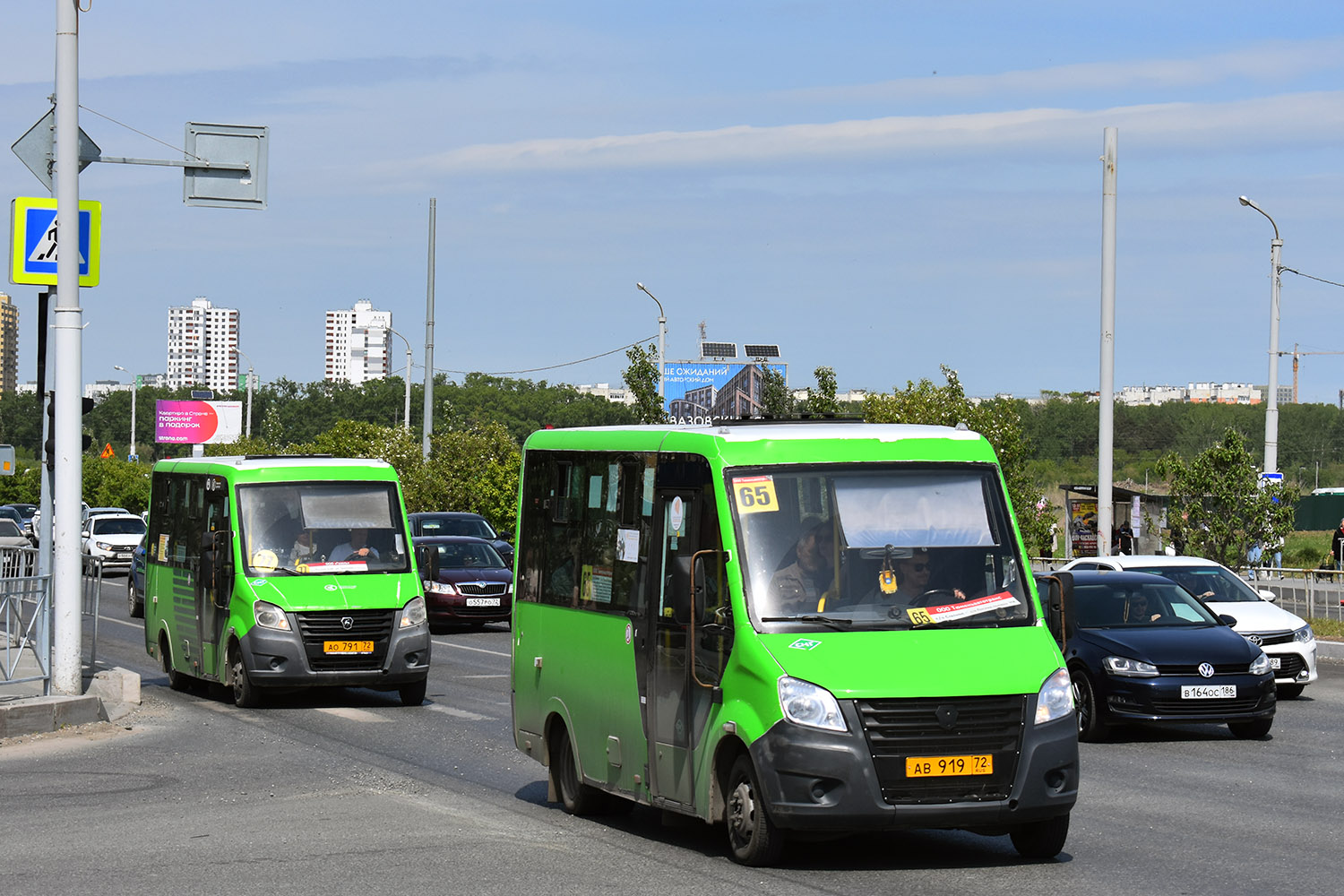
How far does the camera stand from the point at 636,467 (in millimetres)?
9891

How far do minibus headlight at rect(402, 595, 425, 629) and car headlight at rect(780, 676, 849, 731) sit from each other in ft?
32.4

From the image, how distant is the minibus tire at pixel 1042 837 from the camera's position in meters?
8.73

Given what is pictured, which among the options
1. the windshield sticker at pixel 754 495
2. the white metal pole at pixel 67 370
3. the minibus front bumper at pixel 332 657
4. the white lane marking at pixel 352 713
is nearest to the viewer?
the windshield sticker at pixel 754 495

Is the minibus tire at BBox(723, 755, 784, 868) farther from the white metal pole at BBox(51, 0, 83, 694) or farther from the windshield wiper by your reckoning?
the white metal pole at BBox(51, 0, 83, 694)

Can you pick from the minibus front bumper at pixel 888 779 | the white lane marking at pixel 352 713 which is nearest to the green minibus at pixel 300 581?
the white lane marking at pixel 352 713

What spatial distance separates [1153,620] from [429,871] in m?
9.31

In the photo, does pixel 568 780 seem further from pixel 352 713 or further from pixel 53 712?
pixel 352 713

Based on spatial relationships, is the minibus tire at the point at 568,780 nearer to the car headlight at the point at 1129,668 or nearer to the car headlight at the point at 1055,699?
the car headlight at the point at 1055,699

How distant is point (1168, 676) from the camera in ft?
48.0

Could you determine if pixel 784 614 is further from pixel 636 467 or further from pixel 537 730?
pixel 537 730

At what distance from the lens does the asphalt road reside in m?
8.34

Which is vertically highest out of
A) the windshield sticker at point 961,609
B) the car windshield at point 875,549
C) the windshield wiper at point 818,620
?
the car windshield at point 875,549

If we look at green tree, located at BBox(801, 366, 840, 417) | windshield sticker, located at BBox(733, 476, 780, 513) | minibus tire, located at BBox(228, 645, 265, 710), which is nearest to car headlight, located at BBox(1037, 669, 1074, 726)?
windshield sticker, located at BBox(733, 476, 780, 513)

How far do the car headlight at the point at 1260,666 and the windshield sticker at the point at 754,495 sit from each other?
7298 mm
